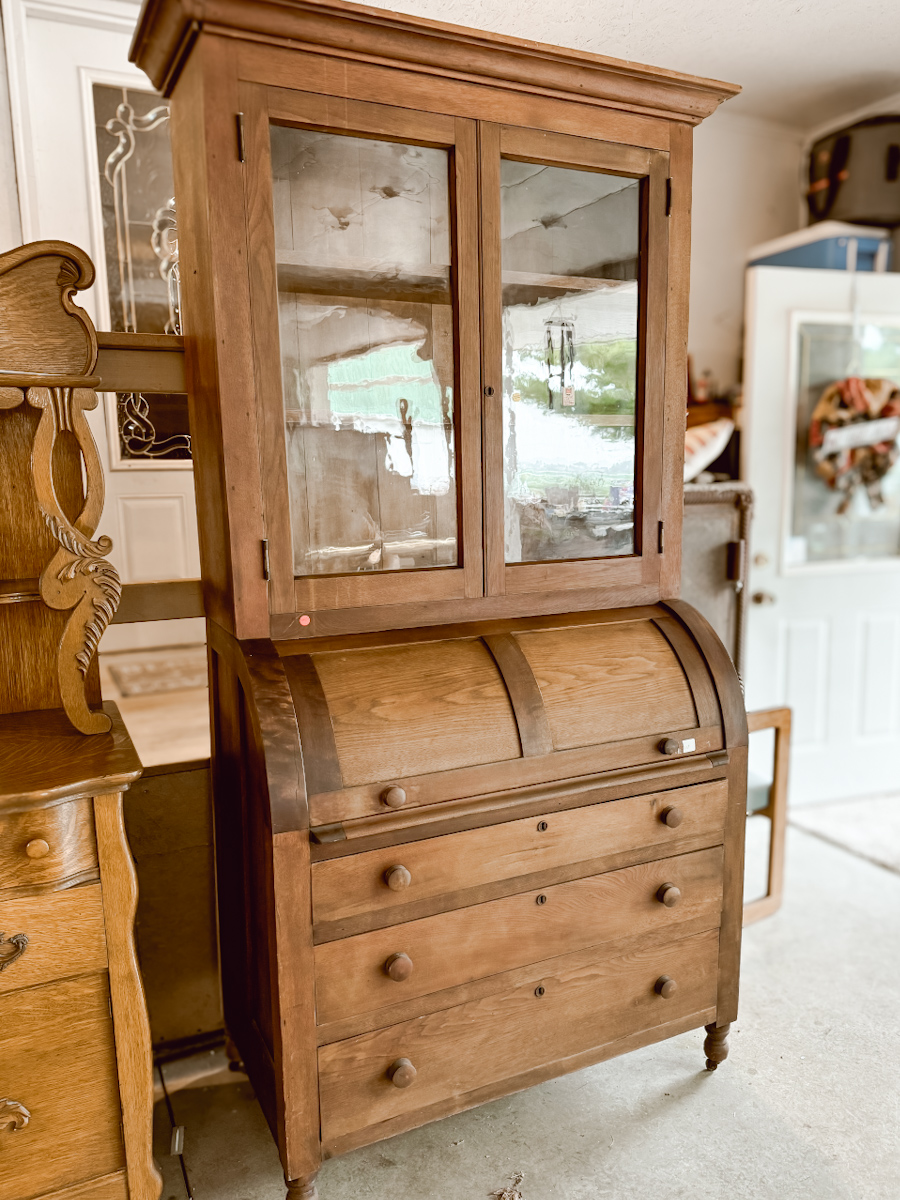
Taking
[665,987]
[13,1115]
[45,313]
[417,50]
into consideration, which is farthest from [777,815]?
[45,313]

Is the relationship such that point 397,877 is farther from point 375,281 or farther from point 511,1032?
point 375,281

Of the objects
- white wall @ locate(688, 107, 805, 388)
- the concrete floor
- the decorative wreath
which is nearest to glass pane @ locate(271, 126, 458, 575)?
the concrete floor

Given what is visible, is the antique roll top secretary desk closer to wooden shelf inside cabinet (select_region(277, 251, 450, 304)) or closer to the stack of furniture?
wooden shelf inside cabinet (select_region(277, 251, 450, 304))

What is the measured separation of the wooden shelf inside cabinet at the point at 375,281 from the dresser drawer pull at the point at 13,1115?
1469mm

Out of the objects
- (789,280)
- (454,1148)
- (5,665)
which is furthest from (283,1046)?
(789,280)

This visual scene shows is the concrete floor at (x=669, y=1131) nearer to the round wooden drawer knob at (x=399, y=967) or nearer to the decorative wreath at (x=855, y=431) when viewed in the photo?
the round wooden drawer knob at (x=399, y=967)

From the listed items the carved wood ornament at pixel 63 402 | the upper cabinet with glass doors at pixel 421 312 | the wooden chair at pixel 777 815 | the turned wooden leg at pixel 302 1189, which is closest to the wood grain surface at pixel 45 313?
the carved wood ornament at pixel 63 402

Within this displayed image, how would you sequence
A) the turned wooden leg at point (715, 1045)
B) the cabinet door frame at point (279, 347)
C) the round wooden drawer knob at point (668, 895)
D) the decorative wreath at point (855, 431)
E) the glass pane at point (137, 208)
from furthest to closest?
the decorative wreath at point (855, 431) < the glass pane at point (137, 208) < the turned wooden leg at point (715, 1045) < the round wooden drawer knob at point (668, 895) < the cabinet door frame at point (279, 347)

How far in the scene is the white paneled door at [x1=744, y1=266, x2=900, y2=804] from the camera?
123 inches

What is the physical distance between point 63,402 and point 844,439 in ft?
9.02

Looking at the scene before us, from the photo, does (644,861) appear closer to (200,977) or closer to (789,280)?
(200,977)

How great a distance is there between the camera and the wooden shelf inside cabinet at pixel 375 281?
1538mm

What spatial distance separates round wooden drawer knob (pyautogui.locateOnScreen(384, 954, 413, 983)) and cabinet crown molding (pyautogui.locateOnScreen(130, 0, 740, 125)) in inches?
62.7

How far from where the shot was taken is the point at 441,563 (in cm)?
169
